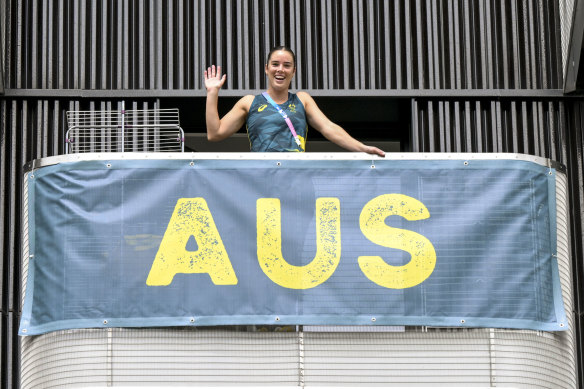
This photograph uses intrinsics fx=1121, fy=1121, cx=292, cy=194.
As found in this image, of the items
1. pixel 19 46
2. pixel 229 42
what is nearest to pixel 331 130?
pixel 229 42

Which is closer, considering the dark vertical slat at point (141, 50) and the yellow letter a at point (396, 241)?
the yellow letter a at point (396, 241)

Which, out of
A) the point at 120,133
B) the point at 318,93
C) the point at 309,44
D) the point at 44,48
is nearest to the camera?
the point at 120,133

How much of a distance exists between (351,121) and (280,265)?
5460mm

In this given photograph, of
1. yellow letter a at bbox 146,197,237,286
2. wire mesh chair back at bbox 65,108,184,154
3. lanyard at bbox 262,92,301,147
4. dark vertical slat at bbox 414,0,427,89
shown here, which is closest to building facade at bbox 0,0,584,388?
dark vertical slat at bbox 414,0,427,89

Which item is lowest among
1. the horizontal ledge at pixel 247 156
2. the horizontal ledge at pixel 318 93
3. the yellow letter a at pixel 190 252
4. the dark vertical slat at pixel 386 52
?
the yellow letter a at pixel 190 252

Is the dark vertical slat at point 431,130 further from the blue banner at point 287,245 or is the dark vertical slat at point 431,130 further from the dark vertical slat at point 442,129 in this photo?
the blue banner at point 287,245

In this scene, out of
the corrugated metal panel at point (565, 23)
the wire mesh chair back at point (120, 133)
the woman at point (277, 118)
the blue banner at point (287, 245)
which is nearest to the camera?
the blue banner at point (287, 245)

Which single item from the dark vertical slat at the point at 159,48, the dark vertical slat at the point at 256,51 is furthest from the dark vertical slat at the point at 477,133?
the dark vertical slat at the point at 159,48

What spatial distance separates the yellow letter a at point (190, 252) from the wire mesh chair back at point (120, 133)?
12.7 feet

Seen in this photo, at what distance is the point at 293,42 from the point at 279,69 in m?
4.42

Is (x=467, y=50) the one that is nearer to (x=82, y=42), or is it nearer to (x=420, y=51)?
(x=420, y=51)

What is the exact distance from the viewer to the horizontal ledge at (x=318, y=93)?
1248 cm

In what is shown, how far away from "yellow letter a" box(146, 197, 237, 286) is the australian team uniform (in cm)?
76

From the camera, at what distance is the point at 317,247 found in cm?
823
